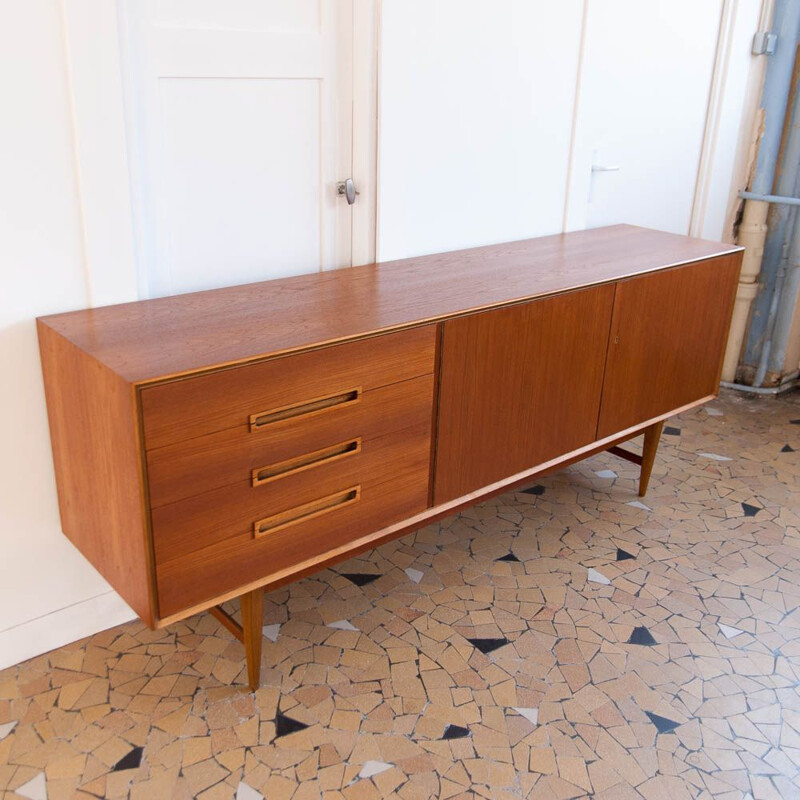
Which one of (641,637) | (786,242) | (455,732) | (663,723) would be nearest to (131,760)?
(455,732)

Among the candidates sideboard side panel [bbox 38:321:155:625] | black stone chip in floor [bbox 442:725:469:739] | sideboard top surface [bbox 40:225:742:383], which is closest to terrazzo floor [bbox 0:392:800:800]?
black stone chip in floor [bbox 442:725:469:739]

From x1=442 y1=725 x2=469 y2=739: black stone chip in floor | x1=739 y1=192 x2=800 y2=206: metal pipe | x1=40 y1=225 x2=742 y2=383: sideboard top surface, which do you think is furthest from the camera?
x1=739 y1=192 x2=800 y2=206: metal pipe

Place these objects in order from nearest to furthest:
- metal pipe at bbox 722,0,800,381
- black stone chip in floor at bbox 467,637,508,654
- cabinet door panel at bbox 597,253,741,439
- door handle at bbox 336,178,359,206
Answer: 1. black stone chip in floor at bbox 467,637,508,654
2. door handle at bbox 336,178,359,206
3. cabinet door panel at bbox 597,253,741,439
4. metal pipe at bbox 722,0,800,381

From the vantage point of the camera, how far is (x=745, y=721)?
6.87 ft

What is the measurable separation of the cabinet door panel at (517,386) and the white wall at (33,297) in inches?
36.0

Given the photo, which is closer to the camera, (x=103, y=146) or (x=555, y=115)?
(x=103, y=146)

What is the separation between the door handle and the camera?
8.07 ft

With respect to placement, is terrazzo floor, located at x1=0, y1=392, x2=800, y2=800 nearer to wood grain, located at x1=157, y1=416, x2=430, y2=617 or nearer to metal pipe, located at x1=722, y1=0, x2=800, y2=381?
wood grain, located at x1=157, y1=416, x2=430, y2=617

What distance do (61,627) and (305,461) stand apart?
2.77ft

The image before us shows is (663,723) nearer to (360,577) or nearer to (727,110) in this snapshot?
(360,577)

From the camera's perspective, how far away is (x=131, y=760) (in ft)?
6.28

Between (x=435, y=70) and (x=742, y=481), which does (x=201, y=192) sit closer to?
(x=435, y=70)

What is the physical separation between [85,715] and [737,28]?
3364 mm

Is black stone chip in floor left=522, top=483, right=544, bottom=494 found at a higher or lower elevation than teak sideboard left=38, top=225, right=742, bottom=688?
lower
